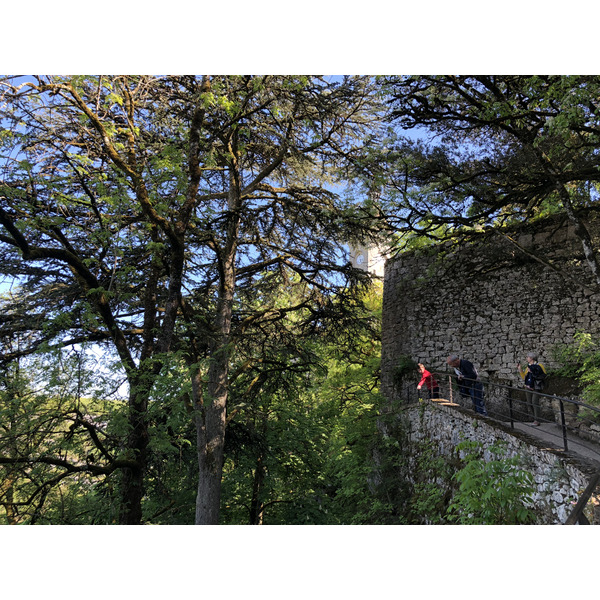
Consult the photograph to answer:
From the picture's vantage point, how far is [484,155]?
536cm

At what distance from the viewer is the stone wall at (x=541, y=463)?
2.97 meters

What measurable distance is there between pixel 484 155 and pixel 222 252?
3.60m

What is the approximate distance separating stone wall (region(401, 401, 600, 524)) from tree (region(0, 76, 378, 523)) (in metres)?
2.23

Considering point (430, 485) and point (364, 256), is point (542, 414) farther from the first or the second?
point (364, 256)

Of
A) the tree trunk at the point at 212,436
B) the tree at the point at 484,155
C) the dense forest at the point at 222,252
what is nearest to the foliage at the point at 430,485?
the dense forest at the point at 222,252

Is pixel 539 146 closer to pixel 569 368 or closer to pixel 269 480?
pixel 569 368

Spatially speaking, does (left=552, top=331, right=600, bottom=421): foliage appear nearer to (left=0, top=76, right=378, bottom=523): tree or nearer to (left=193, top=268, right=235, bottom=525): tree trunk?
(left=0, top=76, right=378, bottom=523): tree

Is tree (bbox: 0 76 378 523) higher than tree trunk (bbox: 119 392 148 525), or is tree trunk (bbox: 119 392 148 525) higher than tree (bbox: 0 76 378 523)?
tree (bbox: 0 76 378 523)

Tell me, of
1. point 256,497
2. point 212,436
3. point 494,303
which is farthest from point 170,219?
point 494,303

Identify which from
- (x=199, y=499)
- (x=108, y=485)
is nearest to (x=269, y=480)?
(x=199, y=499)

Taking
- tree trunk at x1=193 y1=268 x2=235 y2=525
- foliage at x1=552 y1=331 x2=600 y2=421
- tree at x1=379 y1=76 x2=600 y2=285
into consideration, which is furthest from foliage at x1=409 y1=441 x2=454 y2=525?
tree at x1=379 y1=76 x2=600 y2=285

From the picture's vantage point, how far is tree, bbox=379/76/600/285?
441cm
